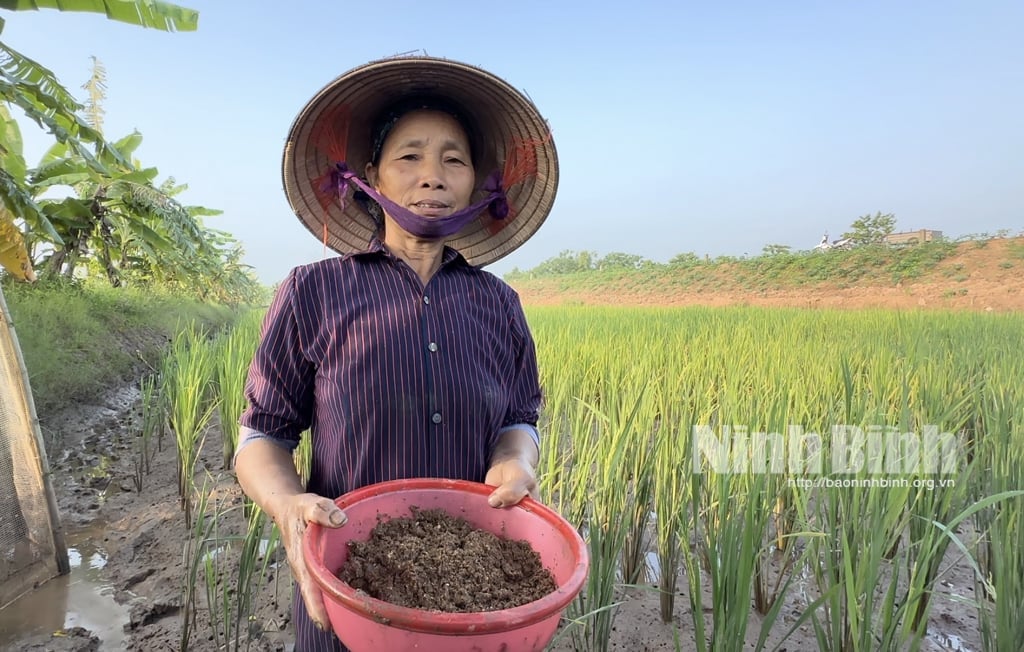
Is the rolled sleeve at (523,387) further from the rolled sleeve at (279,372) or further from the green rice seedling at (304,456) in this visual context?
the green rice seedling at (304,456)

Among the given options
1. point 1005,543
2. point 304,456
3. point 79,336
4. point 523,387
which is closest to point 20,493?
point 304,456

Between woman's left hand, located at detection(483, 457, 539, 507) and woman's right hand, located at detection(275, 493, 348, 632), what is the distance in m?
0.22

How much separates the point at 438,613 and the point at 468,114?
0.99 m

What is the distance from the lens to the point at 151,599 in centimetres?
187

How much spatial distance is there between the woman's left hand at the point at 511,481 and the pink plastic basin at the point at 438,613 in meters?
0.02

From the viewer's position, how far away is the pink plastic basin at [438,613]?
0.54m

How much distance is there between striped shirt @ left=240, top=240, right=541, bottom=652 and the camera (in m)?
0.91

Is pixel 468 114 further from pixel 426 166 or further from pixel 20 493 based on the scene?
pixel 20 493

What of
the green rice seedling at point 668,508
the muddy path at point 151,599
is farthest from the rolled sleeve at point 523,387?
the muddy path at point 151,599

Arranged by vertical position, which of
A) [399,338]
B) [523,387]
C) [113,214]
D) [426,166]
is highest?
[113,214]

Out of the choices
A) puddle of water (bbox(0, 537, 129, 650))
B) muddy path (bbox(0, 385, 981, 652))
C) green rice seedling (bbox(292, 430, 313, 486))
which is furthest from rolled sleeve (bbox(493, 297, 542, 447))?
puddle of water (bbox(0, 537, 129, 650))

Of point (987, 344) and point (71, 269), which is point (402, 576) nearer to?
point (987, 344)

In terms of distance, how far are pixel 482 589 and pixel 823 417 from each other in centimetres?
207

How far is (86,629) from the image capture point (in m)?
1.75
